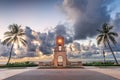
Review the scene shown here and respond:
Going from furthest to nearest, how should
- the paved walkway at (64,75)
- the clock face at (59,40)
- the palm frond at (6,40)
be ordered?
the palm frond at (6,40), the clock face at (59,40), the paved walkway at (64,75)

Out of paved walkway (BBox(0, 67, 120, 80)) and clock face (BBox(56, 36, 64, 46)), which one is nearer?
paved walkway (BBox(0, 67, 120, 80))

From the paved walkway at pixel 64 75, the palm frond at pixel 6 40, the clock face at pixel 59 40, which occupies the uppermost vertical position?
the palm frond at pixel 6 40

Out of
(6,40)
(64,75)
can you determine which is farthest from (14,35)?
(64,75)

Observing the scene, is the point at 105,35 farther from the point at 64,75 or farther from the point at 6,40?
the point at 64,75

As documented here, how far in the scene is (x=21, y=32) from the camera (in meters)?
74.3

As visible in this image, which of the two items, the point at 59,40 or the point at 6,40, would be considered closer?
the point at 59,40

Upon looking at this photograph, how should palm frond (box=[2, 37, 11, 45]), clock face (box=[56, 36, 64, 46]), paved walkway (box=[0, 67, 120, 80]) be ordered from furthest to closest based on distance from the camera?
palm frond (box=[2, 37, 11, 45]) < clock face (box=[56, 36, 64, 46]) < paved walkway (box=[0, 67, 120, 80])

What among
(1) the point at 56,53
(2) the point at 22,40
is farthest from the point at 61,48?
(2) the point at 22,40

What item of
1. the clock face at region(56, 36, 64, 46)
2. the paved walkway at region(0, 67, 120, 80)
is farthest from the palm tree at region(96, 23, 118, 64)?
the paved walkway at region(0, 67, 120, 80)

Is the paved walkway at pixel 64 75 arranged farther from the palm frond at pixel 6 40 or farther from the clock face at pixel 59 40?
the palm frond at pixel 6 40

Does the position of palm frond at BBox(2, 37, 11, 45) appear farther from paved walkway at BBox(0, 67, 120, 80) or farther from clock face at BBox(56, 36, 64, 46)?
paved walkway at BBox(0, 67, 120, 80)

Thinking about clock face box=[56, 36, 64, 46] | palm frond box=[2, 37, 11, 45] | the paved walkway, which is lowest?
the paved walkway

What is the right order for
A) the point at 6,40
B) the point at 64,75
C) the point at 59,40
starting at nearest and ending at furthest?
1. the point at 64,75
2. the point at 59,40
3. the point at 6,40

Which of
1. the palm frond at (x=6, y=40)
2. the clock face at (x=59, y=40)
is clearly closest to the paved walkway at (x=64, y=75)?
the clock face at (x=59, y=40)
